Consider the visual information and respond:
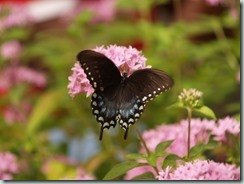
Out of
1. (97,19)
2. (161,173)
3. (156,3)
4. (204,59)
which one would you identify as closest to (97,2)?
(97,19)

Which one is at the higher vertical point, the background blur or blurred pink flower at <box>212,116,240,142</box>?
the background blur

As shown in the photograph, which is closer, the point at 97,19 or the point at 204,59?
the point at 204,59

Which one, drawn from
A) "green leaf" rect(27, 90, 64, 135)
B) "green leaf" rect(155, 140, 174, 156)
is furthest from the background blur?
"green leaf" rect(155, 140, 174, 156)

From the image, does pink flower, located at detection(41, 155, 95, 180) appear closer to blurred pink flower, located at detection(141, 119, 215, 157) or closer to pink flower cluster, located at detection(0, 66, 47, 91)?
blurred pink flower, located at detection(141, 119, 215, 157)

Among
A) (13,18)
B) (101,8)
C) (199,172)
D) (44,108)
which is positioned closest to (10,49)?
(13,18)

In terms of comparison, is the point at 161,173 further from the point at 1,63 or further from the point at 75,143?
the point at 1,63

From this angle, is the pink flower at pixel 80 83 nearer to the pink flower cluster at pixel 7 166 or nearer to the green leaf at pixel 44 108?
the pink flower cluster at pixel 7 166
